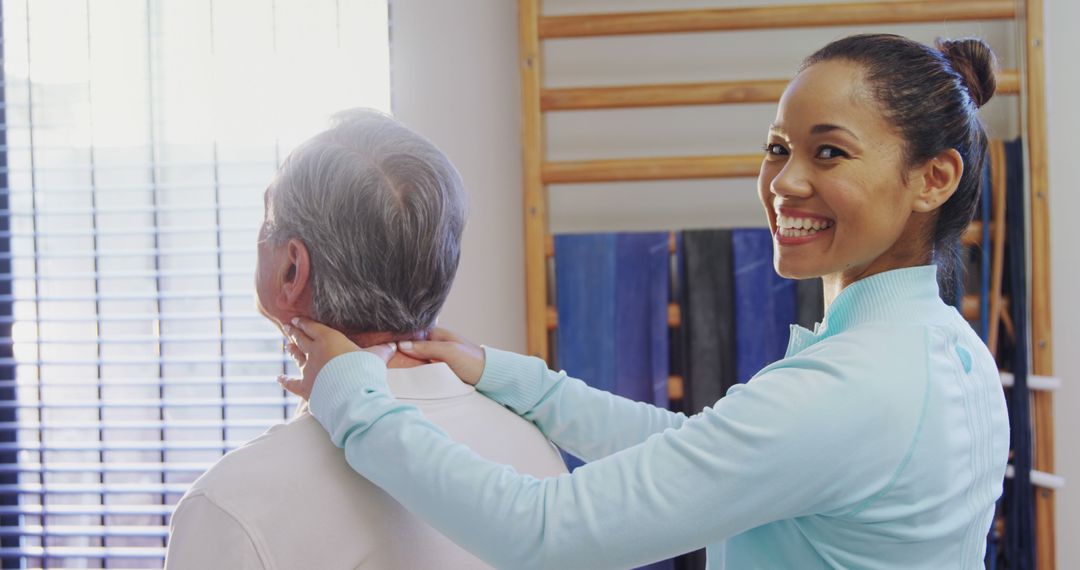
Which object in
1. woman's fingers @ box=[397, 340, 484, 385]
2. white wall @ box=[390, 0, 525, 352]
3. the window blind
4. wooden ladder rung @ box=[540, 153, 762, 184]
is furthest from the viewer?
the window blind

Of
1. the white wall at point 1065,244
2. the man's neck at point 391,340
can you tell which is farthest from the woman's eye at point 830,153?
the white wall at point 1065,244

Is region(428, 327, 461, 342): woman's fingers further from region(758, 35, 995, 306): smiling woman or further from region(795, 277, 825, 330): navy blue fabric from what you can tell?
region(795, 277, 825, 330): navy blue fabric

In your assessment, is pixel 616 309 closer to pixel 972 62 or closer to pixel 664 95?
pixel 664 95

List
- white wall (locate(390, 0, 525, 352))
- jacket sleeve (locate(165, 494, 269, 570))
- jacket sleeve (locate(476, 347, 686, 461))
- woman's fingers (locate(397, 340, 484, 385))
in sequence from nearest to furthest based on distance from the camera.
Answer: jacket sleeve (locate(165, 494, 269, 570)), woman's fingers (locate(397, 340, 484, 385)), jacket sleeve (locate(476, 347, 686, 461)), white wall (locate(390, 0, 525, 352))

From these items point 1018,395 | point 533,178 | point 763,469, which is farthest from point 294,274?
point 1018,395

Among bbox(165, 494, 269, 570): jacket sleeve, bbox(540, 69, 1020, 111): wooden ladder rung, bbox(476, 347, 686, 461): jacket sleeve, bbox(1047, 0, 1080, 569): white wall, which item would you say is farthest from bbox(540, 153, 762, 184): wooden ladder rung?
bbox(165, 494, 269, 570): jacket sleeve

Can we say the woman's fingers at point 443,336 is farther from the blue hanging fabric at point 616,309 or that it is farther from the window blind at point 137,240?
the window blind at point 137,240

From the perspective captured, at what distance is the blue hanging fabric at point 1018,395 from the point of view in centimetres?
186

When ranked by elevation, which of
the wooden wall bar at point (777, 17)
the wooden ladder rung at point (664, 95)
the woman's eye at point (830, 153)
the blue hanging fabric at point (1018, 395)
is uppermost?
the wooden wall bar at point (777, 17)

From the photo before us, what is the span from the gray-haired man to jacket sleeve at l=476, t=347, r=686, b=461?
9 cm

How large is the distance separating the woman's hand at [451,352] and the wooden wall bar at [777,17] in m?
1.05

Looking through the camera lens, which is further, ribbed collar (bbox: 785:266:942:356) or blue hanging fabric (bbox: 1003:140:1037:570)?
blue hanging fabric (bbox: 1003:140:1037:570)

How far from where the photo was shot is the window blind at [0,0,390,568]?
2.31 meters

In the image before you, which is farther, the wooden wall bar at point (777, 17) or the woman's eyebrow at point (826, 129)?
the wooden wall bar at point (777, 17)
